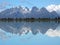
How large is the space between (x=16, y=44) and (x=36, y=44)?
2.95 feet

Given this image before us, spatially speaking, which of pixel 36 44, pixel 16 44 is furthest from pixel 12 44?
pixel 36 44

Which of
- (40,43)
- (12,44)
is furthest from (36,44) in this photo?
(12,44)

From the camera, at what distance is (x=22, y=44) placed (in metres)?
11.6

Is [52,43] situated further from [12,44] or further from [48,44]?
[12,44]

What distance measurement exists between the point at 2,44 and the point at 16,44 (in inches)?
24.7

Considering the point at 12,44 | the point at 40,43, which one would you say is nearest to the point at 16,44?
the point at 12,44

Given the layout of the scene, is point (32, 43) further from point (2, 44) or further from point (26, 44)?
point (2, 44)

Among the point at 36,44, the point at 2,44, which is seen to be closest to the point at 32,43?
the point at 36,44

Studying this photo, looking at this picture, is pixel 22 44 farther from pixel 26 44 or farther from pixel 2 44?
pixel 2 44

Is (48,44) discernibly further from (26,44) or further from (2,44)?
(2,44)

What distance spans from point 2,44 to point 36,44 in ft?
4.96

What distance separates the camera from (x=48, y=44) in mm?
11438

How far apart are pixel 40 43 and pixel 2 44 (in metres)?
1.71

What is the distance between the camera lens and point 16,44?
11750 mm
